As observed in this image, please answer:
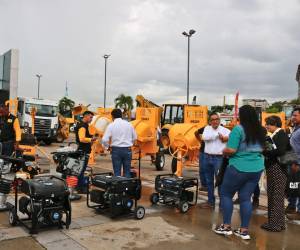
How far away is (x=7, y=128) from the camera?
804 centimetres

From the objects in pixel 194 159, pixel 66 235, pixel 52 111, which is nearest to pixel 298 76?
pixel 52 111

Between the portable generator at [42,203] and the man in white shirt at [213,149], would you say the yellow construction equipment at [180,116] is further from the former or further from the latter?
the portable generator at [42,203]

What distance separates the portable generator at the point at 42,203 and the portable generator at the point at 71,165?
1.68 m

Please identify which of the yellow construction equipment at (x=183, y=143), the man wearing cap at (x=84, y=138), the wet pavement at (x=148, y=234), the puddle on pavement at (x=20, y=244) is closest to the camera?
the puddle on pavement at (x=20, y=244)

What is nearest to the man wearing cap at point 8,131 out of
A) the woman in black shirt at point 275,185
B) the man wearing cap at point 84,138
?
the man wearing cap at point 84,138

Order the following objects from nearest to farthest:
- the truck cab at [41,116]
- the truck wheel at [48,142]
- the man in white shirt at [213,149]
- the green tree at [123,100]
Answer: the man in white shirt at [213,149]
the truck cab at [41,116]
the truck wheel at [48,142]
the green tree at [123,100]

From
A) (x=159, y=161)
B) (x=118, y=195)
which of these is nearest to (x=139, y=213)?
(x=118, y=195)

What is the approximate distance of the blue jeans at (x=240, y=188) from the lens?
4941 mm

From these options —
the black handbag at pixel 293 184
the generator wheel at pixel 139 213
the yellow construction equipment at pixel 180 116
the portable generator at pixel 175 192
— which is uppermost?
the yellow construction equipment at pixel 180 116

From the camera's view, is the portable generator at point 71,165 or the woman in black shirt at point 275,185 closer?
the woman in black shirt at point 275,185

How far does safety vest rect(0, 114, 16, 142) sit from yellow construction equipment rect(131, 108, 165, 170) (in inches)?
160

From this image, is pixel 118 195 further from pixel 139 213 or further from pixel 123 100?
pixel 123 100

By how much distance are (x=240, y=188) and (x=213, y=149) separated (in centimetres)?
169

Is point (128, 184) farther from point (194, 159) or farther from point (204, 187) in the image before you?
point (194, 159)
